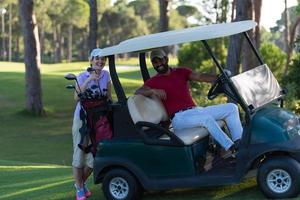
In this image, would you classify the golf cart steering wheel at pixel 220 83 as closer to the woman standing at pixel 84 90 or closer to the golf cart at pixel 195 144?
the golf cart at pixel 195 144

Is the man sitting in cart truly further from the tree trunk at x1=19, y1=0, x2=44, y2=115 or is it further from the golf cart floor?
the tree trunk at x1=19, y1=0, x2=44, y2=115

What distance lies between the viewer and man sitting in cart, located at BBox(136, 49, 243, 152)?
5.61 m

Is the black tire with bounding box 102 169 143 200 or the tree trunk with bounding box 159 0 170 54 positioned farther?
the tree trunk with bounding box 159 0 170 54

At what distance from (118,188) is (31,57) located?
16111 mm

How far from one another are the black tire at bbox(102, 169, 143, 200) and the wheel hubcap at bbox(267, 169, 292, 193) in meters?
1.32

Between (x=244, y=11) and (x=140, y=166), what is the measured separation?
21.5 ft

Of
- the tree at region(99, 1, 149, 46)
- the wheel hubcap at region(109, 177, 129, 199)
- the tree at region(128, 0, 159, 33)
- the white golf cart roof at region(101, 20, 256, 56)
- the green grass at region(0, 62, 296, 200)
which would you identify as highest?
the tree at region(128, 0, 159, 33)

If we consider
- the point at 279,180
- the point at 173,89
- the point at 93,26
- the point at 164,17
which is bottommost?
the point at 279,180

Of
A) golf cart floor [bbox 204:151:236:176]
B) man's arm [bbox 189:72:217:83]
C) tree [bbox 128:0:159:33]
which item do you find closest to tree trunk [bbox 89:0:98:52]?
man's arm [bbox 189:72:217:83]

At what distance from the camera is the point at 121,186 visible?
5934 mm

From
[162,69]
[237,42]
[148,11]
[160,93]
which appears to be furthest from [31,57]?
[148,11]

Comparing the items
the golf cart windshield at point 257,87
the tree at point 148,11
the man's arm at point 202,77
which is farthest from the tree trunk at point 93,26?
the tree at point 148,11

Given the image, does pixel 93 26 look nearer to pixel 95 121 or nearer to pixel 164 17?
pixel 164 17

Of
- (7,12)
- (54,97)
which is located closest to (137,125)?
(54,97)
